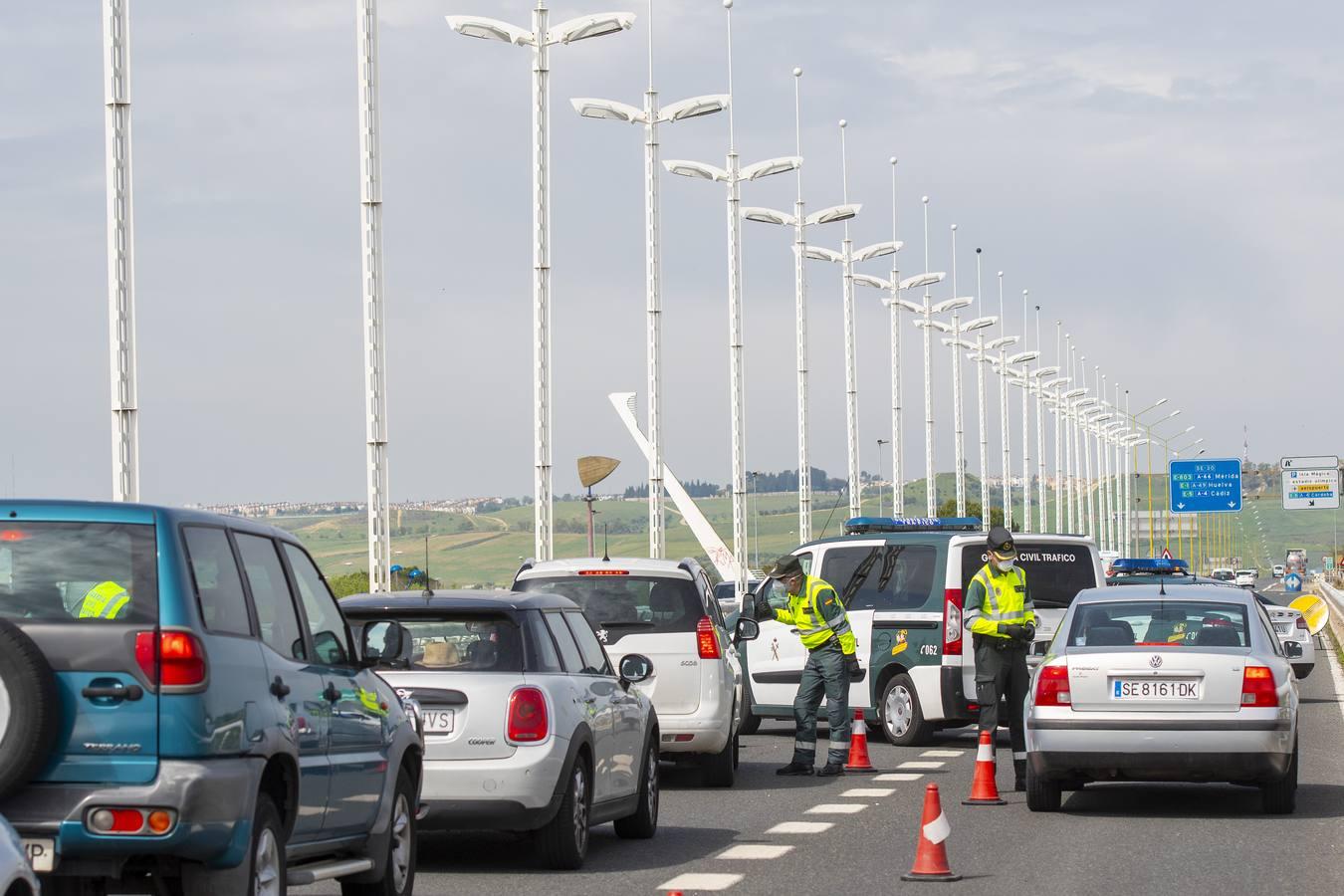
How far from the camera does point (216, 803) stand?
7742mm

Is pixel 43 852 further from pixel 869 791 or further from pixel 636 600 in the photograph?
pixel 869 791

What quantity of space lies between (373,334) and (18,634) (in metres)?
25.1

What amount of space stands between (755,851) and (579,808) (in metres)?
1.23

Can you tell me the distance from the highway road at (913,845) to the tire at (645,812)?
0.33ft

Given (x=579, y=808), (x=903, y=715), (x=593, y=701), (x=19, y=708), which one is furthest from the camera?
(x=903, y=715)

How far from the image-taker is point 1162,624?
15625 mm

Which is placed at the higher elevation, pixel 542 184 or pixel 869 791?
pixel 542 184

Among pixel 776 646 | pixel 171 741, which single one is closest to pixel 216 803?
pixel 171 741

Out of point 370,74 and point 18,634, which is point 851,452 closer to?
point 370,74

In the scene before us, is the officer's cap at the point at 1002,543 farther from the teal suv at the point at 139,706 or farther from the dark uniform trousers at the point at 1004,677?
the teal suv at the point at 139,706

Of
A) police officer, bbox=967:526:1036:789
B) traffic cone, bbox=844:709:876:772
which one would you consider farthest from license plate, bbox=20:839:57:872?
traffic cone, bbox=844:709:876:772

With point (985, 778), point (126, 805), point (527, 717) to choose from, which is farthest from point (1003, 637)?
point (126, 805)

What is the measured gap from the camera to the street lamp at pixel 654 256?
48219 millimetres

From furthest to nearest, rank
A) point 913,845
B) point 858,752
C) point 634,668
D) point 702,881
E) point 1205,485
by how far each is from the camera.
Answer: point 1205,485
point 858,752
point 634,668
point 913,845
point 702,881
